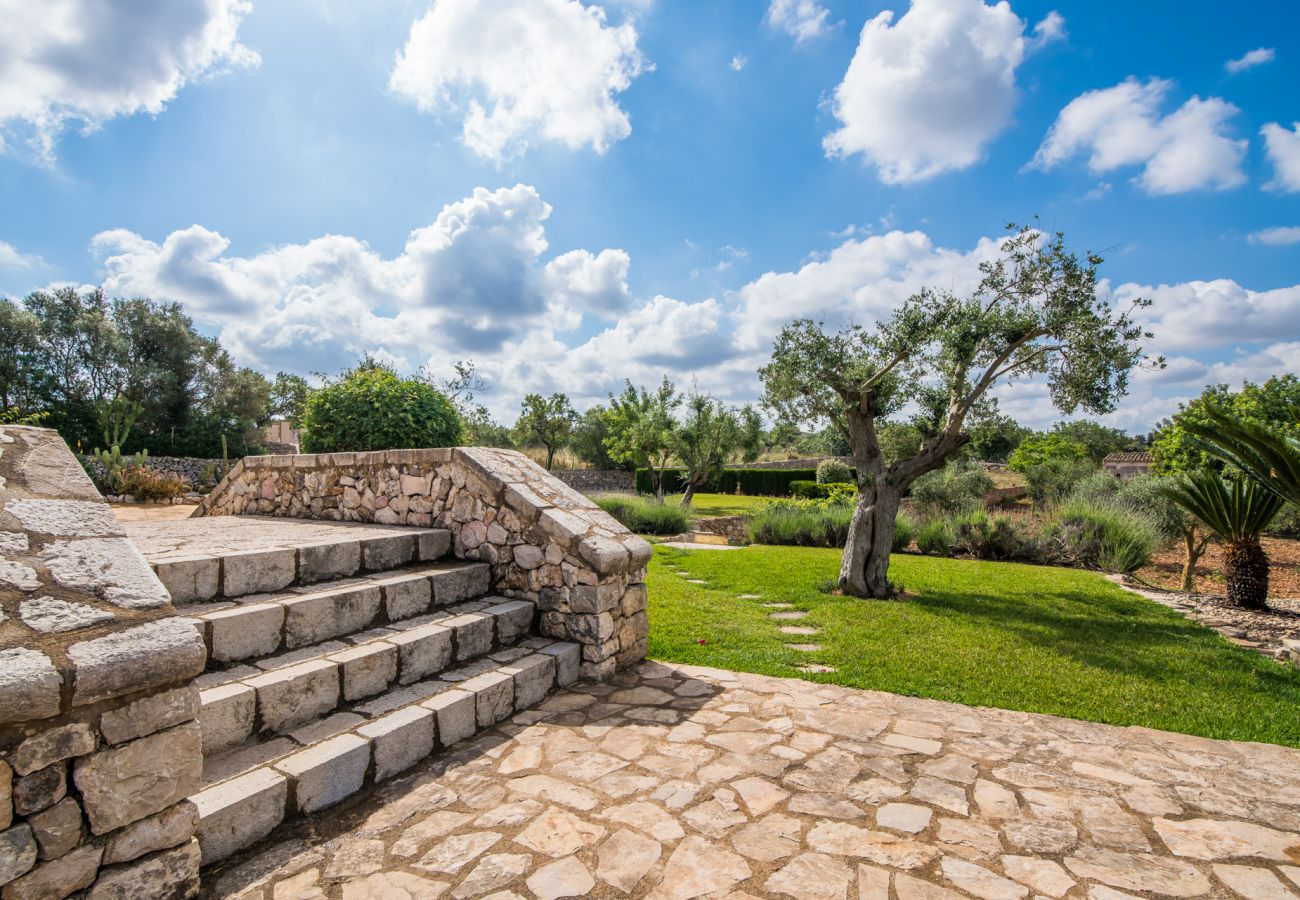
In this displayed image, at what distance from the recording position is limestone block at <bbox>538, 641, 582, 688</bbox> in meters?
3.68

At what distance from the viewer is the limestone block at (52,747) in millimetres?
1557

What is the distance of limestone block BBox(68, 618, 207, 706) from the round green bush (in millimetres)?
4449

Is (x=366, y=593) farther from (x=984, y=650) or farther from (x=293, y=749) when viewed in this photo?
(x=984, y=650)

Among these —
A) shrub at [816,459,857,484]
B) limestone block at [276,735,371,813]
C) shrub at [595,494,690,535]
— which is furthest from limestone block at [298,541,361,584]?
shrub at [816,459,857,484]

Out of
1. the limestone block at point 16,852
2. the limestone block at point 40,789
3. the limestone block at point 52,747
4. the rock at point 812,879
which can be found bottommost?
the rock at point 812,879

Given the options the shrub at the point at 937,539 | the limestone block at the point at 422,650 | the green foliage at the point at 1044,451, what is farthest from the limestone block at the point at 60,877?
the green foliage at the point at 1044,451

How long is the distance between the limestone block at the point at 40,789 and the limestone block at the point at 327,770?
2.36 feet

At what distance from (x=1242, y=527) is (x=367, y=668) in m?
9.15

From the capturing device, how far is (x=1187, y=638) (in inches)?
207

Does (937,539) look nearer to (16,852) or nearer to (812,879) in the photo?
(812,879)

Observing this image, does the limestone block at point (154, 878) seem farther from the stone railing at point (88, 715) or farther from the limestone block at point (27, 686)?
the limestone block at point (27, 686)

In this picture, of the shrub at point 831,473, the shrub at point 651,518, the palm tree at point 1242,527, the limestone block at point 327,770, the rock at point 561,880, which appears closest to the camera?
the rock at point 561,880

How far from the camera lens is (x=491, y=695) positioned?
314 centimetres

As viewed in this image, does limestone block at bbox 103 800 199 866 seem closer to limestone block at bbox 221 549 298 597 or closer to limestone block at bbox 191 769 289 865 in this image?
limestone block at bbox 191 769 289 865
